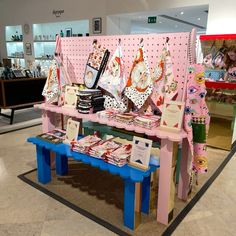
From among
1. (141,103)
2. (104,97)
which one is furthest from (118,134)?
(141,103)

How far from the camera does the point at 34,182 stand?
258 cm

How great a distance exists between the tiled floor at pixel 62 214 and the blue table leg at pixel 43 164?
152 mm

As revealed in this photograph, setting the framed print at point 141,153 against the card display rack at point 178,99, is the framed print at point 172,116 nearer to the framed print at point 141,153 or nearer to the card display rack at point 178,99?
the card display rack at point 178,99

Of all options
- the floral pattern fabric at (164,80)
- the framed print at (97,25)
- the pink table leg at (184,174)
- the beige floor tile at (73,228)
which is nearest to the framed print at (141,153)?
the floral pattern fabric at (164,80)

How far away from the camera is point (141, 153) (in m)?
1.88

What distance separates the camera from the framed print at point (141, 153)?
1857mm

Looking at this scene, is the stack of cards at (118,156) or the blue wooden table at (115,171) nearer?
the blue wooden table at (115,171)

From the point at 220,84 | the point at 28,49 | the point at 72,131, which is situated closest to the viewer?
the point at 72,131

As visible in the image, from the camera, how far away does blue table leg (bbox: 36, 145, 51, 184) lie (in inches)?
97.0

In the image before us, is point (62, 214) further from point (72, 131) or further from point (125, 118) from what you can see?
point (125, 118)

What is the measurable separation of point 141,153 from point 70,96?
1.03 m

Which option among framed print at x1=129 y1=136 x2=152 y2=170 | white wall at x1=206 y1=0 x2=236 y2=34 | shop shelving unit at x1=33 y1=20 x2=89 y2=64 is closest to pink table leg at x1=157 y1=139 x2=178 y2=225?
framed print at x1=129 y1=136 x2=152 y2=170

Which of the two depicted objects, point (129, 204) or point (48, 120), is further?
point (48, 120)

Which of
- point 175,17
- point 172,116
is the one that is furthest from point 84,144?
point 175,17
